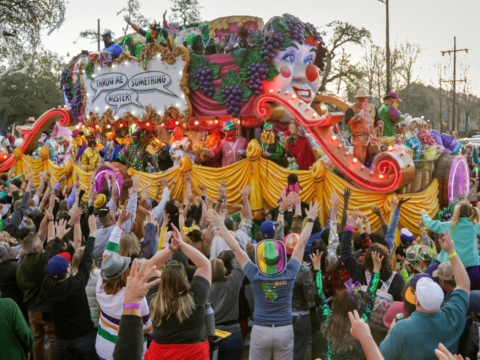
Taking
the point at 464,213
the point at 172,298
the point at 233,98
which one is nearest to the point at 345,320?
the point at 172,298

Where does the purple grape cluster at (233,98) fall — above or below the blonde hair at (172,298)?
above

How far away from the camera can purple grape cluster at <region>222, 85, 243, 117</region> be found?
10633 mm

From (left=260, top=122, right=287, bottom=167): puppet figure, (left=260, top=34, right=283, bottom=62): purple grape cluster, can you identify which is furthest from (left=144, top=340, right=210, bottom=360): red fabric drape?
(left=260, top=34, right=283, bottom=62): purple grape cluster

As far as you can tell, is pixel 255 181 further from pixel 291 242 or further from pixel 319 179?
pixel 291 242

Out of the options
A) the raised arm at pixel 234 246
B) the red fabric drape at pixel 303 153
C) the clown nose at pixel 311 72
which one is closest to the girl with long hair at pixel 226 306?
the raised arm at pixel 234 246

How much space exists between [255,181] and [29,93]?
31.6 meters

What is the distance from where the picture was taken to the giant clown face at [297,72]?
10445 millimetres

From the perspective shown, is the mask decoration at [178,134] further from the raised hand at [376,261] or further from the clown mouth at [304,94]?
the raised hand at [376,261]

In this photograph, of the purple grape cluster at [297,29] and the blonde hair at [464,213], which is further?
the purple grape cluster at [297,29]

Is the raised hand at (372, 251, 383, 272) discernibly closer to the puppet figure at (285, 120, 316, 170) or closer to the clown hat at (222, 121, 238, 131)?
the puppet figure at (285, 120, 316, 170)

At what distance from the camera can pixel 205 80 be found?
1110cm

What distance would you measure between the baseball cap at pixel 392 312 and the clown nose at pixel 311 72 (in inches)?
319

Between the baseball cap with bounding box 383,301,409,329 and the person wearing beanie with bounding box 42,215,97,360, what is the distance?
104 inches

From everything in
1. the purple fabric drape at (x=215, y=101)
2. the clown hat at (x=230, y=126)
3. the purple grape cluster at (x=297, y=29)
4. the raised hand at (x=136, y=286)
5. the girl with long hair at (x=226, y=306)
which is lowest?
the girl with long hair at (x=226, y=306)
